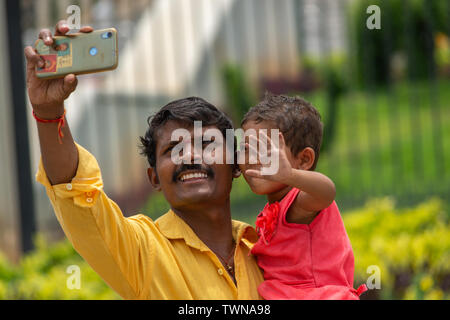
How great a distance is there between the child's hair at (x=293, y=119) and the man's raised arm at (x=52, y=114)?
0.59m

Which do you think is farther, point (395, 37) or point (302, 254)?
A: point (395, 37)

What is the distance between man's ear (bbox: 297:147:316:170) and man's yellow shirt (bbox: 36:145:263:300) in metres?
0.33

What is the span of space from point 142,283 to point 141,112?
13.8ft

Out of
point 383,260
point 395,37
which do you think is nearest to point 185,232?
point 383,260

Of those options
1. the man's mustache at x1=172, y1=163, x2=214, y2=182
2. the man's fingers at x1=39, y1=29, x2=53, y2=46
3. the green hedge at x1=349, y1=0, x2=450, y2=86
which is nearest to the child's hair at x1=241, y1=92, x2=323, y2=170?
the man's mustache at x1=172, y1=163, x2=214, y2=182

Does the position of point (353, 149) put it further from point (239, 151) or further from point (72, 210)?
point (72, 210)

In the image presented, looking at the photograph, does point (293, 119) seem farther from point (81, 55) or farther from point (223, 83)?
point (223, 83)

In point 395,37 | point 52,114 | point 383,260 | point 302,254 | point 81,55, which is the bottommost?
point 383,260

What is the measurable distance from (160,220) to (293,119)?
528 mm

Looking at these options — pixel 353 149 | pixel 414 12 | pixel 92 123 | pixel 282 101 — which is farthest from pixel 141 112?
pixel 282 101

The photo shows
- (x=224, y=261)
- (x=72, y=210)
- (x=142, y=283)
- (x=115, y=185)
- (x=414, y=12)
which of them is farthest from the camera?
(x=414, y=12)

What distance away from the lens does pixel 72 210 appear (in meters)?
1.85

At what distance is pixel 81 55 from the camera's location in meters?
1.81

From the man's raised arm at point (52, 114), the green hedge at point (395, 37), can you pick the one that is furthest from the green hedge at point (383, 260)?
the man's raised arm at point (52, 114)
